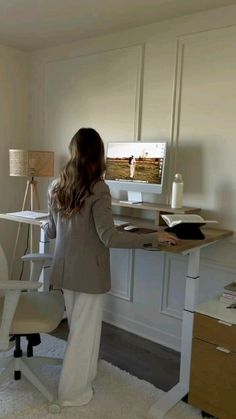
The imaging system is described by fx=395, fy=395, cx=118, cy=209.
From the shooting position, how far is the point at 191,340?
2.17 metres

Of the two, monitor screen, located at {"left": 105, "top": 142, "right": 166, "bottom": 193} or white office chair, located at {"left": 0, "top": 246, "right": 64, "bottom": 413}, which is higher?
monitor screen, located at {"left": 105, "top": 142, "right": 166, "bottom": 193}

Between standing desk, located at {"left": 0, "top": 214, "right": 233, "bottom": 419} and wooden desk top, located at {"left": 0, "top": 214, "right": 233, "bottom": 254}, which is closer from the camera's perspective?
wooden desk top, located at {"left": 0, "top": 214, "right": 233, "bottom": 254}

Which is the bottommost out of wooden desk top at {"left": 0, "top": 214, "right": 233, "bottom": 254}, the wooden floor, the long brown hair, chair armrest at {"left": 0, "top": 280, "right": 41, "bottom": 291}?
the wooden floor

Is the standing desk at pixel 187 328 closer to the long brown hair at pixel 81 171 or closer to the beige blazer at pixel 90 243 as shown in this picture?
the beige blazer at pixel 90 243

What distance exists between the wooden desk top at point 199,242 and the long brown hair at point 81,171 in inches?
18.2

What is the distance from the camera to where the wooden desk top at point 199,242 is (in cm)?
190

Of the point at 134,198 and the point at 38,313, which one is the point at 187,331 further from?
the point at 134,198

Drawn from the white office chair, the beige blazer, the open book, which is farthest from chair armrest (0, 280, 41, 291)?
the open book

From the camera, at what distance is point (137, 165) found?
2.73 m

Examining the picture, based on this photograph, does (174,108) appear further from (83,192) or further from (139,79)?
(83,192)

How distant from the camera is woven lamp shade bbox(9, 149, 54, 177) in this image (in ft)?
10.6

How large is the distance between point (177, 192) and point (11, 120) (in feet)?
6.16

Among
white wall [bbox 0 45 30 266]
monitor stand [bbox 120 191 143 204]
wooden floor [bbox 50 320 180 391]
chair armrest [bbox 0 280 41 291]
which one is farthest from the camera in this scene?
white wall [bbox 0 45 30 266]

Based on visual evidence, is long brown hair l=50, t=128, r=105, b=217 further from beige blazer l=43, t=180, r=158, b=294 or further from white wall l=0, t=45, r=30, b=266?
white wall l=0, t=45, r=30, b=266
